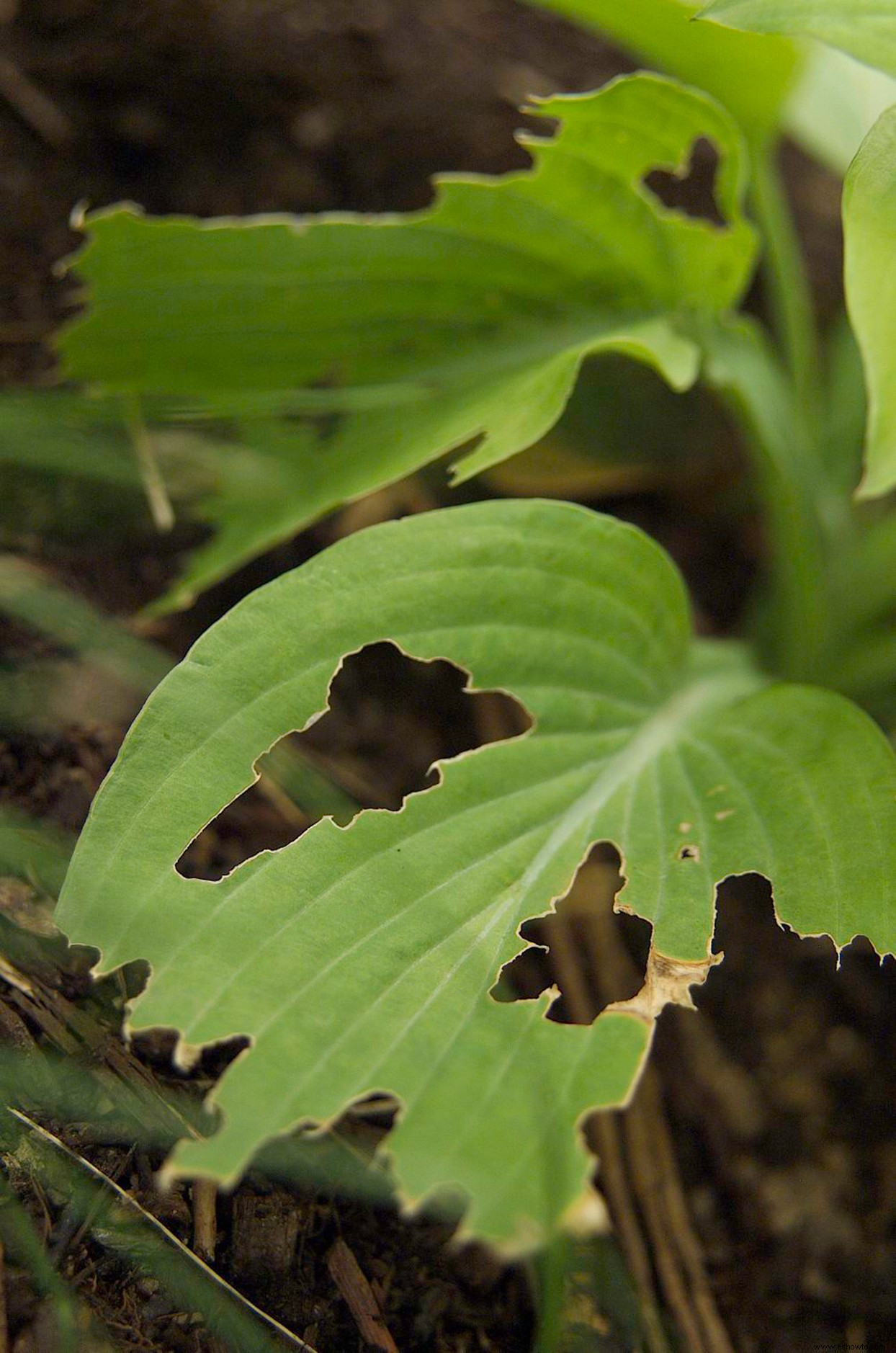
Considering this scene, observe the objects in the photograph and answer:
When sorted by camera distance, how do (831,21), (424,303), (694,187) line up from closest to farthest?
(831,21)
(424,303)
(694,187)

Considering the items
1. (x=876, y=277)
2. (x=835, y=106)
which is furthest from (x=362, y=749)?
(x=835, y=106)

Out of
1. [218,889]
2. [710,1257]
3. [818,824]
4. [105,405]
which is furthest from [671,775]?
[105,405]

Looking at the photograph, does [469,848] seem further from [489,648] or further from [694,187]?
[694,187]

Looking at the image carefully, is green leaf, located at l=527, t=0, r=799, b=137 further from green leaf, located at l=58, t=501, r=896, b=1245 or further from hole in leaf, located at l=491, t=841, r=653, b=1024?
hole in leaf, located at l=491, t=841, r=653, b=1024

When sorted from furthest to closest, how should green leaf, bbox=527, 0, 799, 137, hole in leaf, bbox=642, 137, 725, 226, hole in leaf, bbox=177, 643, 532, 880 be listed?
hole in leaf, bbox=642, 137, 725, 226
green leaf, bbox=527, 0, 799, 137
hole in leaf, bbox=177, 643, 532, 880

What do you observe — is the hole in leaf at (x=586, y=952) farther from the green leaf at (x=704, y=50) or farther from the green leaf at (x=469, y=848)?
the green leaf at (x=704, y=50)

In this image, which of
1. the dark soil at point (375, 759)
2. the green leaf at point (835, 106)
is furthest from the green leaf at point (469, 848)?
the green leaf at point (835, 106)

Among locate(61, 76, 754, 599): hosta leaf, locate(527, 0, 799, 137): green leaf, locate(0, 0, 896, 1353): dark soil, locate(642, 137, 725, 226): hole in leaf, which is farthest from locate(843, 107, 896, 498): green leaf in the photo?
locate(642, 137, 725, 226): hole in leaf
